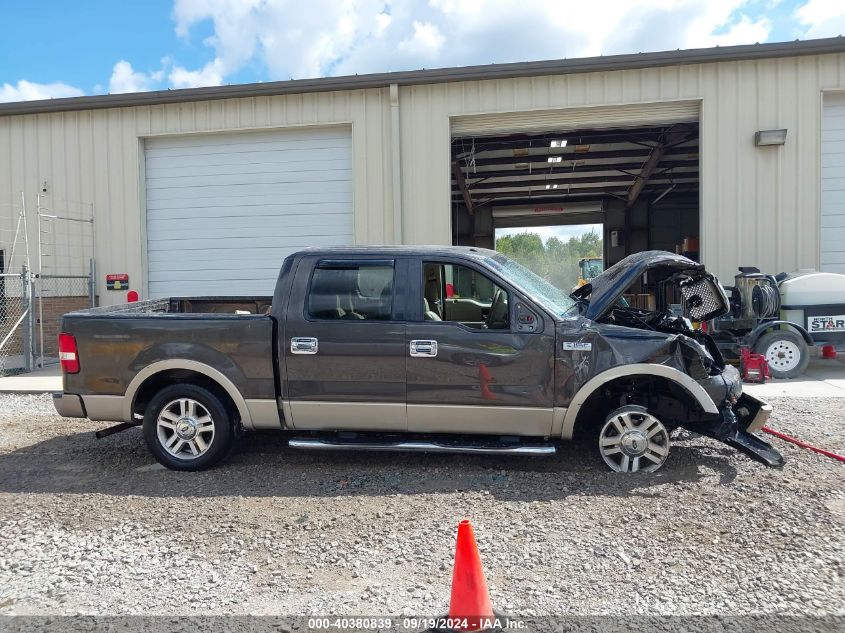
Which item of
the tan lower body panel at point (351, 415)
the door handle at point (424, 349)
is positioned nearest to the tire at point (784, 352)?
the door handle at point (424, 349)

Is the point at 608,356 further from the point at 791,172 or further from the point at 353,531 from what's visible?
the point at 791,172

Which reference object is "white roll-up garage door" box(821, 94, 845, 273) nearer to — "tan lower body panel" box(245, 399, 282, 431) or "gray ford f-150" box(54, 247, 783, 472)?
"gray ford f-150" box(54, 247, 783, 472)

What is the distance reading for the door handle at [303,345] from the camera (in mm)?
4871

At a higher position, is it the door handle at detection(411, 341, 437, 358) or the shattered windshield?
the shattered windshield

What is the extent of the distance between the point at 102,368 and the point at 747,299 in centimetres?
909

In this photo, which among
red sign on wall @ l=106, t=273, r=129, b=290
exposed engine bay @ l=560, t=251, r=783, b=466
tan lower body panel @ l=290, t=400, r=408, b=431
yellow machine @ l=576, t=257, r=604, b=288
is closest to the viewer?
exposed engine bay @ l=560, t=251, r=783, b=466

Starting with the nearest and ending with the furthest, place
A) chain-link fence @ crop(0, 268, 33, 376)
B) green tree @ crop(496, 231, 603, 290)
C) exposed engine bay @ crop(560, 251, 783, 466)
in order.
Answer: exposed engine bay @ crop(560, 251, 783, 466) → chain-link fence @ crop(0, 268, 33, 376) → green tree @ crop(496, 231, 603, 290)

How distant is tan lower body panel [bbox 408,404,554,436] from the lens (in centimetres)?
473

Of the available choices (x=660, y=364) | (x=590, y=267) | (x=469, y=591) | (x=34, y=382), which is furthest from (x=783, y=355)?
(x=590, y=267)

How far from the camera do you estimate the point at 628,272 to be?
5.02 meters

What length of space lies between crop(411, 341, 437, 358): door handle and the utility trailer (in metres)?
6.46

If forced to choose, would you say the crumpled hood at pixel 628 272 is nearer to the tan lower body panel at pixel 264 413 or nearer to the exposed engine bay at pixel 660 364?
the exposed engine bay at pixel 660 364

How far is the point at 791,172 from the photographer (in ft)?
35.4

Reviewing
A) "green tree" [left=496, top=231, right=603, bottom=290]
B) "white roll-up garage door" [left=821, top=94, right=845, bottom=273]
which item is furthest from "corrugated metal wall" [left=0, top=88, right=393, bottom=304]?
"green tree" [left=496, top=231, right=603, bottom=290]
